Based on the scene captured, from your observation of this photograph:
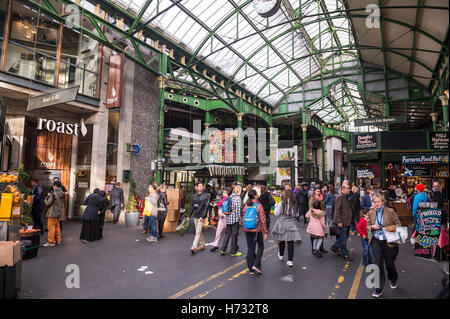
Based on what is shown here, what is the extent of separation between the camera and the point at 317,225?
279 inches

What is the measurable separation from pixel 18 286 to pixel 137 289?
1794mm

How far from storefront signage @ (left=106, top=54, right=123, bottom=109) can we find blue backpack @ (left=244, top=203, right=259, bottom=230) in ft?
31.9

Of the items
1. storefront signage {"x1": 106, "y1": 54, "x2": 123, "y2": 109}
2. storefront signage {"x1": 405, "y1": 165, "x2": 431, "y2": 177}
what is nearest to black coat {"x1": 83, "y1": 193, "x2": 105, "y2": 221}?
storefront signage {"x1": 106, "y1": 54, "x2": 123, "y2": 109}

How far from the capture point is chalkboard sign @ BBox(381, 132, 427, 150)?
15.8 m

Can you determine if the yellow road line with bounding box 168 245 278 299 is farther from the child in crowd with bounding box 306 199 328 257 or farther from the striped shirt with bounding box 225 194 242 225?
the child in crowd with bounding box 306 199 328 257

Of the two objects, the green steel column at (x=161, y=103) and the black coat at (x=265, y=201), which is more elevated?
the green steel column at (x=161, y=103)

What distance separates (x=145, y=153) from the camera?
15031 mm

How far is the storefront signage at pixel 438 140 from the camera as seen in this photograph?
1534cm

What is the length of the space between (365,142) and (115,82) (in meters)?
14.6

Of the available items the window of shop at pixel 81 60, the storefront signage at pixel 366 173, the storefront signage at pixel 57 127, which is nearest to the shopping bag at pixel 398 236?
the storefront signage at pixel 57 127

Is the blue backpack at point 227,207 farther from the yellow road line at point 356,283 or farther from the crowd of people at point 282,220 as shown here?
the yellow road line at point 356,283

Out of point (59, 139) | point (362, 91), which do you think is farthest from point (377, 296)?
point (362, 91)

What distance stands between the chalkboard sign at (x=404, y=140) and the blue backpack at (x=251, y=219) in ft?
44.8

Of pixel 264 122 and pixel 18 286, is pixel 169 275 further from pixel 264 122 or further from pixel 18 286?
pixel 264 122
